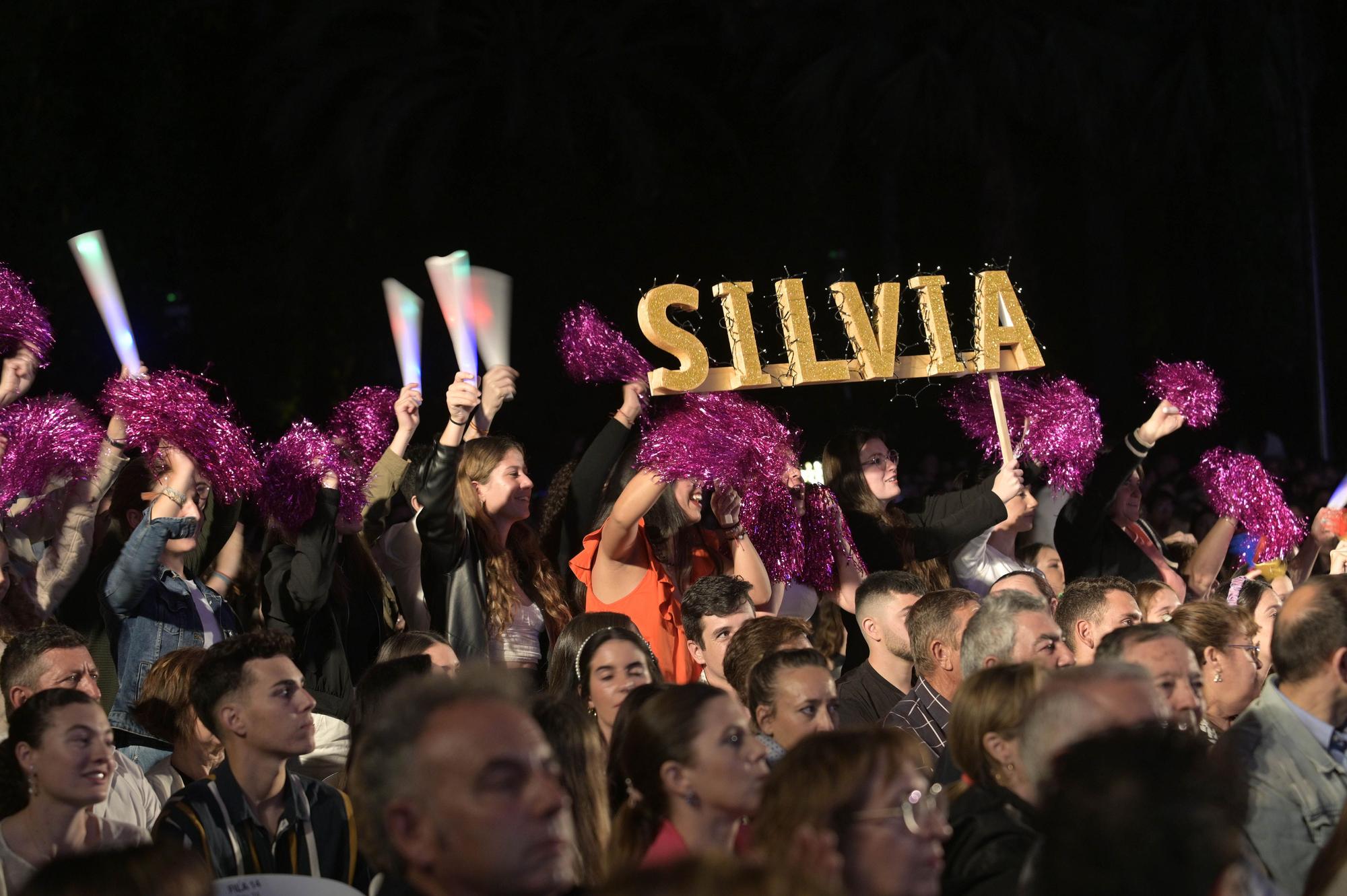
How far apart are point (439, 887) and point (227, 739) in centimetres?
212

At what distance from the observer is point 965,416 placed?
25.6 ft

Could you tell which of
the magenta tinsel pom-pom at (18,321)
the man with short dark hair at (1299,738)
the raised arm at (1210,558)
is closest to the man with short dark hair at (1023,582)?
the man with short dark hair at (1299,738)

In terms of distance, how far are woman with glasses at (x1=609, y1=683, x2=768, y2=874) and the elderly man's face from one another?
0.89 meters

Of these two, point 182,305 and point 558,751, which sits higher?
point 182,305

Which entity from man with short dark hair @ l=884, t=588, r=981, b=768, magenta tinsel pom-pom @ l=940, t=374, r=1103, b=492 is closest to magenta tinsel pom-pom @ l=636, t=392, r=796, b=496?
man with short dark hair @ l=884, t=588, r=981, b=768

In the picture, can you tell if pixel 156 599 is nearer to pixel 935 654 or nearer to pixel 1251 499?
pixel 935 654

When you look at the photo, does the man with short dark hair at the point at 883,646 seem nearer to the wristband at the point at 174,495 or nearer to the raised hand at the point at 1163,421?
the raised hand at the point at 1163,421

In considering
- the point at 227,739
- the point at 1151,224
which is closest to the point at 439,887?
A: the point at 227,739

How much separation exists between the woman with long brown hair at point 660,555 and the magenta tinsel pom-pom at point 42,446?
6.77 ft

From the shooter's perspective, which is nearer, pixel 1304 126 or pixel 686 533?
pixel 686 533

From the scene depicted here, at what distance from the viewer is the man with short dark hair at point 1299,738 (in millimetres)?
4141

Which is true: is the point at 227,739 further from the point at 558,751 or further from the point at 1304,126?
the point at 1304,126

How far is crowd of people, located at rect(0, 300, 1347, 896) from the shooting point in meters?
2.67

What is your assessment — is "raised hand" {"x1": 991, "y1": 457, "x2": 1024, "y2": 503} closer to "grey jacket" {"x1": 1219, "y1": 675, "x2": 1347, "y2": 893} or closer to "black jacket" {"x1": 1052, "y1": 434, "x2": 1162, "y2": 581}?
"black jacket" {"x1": 1052, "y1": 434, "x2": 1162, "y2": 581}
